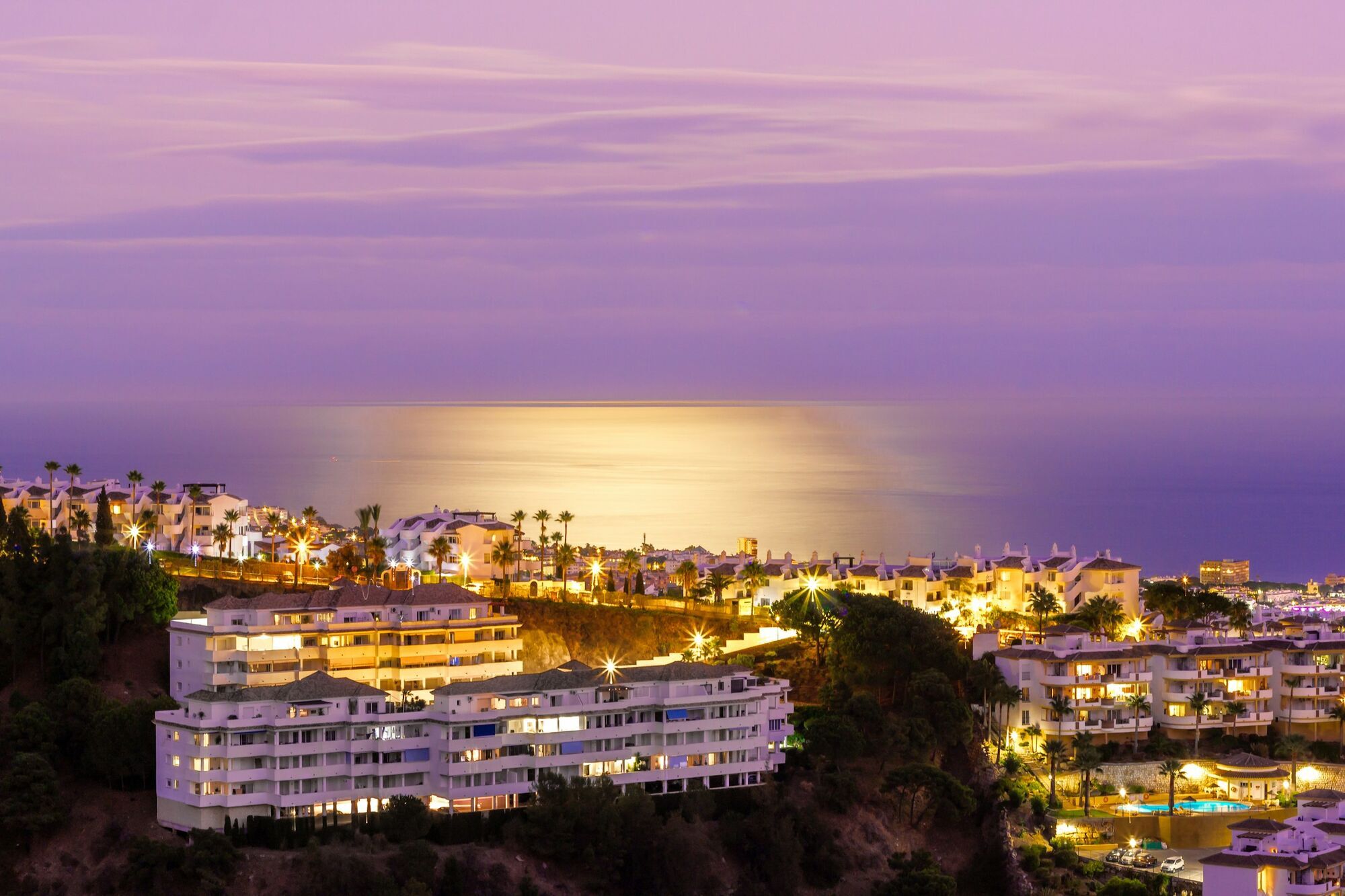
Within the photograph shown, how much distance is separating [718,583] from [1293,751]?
19262 mm

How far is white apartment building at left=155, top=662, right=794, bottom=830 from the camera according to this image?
43562 mm

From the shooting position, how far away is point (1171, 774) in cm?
5159

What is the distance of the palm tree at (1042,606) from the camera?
2461 inches

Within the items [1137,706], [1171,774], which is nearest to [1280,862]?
[1171,774]

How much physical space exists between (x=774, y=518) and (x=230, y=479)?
45041 millimetres

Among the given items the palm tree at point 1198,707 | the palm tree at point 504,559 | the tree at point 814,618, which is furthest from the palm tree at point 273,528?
the palm tree at point 1198,707

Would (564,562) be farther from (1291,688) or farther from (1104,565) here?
(1291,688)

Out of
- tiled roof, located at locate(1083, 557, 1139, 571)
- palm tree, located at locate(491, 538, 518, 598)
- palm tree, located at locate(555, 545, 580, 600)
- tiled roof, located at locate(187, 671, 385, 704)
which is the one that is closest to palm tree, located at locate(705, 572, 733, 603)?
palm tree, located at locate(555, 545, 580, 600)

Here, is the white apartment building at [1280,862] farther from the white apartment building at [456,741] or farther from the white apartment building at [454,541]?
the white apartment building at [454,541]

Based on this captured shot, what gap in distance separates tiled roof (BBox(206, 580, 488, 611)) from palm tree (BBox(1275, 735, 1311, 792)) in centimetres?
2215

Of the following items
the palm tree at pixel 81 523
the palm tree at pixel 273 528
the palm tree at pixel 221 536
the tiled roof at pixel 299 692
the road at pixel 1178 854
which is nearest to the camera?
the tiled roof at pixel 299 692

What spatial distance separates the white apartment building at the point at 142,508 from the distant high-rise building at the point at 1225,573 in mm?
56035

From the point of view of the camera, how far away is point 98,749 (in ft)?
149

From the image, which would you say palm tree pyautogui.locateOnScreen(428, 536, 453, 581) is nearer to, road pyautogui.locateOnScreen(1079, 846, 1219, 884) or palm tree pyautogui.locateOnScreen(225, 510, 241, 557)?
palm tree pyautogui.locateOnScreen(225, 510, 241, 557)
